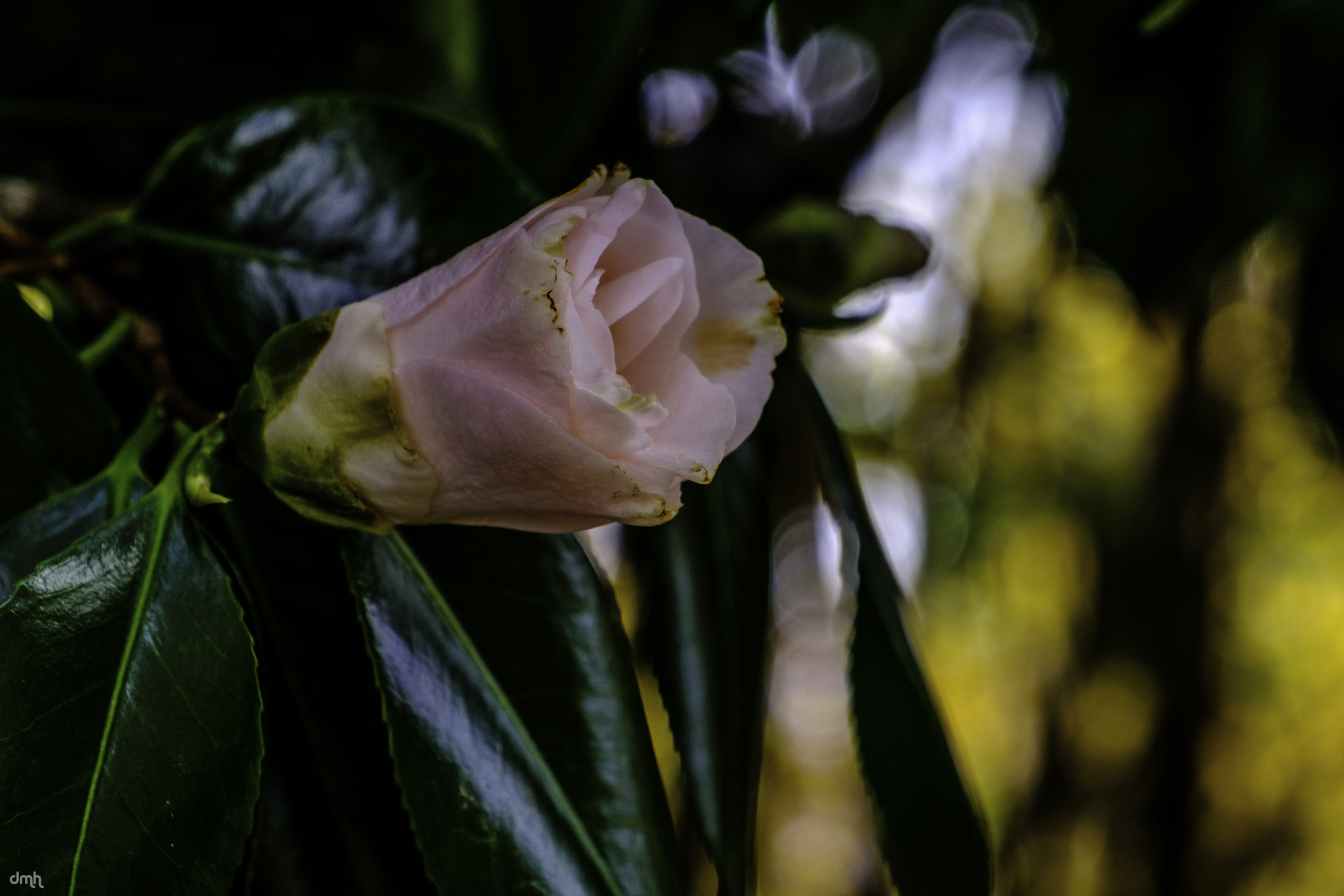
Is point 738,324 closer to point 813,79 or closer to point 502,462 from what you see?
point 502,462

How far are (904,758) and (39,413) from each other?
35 cm

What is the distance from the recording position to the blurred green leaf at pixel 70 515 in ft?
0.98

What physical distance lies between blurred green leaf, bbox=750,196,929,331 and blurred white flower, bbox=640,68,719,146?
0.30m

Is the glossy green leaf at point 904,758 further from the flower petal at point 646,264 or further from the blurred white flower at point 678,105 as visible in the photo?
the blurred white flower at point 678,105

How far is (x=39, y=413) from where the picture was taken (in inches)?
12.8

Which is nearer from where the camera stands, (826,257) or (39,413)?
(39,413)

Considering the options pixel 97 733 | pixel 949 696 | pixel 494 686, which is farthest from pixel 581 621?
pixel 949 696

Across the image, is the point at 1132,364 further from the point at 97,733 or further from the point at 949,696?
the point at 97,733

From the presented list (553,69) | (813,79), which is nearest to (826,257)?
(553,69)

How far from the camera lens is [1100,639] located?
80.7 inches

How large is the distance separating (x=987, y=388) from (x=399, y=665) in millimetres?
2291

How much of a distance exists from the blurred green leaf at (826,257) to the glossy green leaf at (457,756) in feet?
0.72

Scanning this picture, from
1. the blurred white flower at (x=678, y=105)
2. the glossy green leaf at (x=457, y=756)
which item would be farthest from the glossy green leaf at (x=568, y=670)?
the blurred white flower at (x=678, y=105)

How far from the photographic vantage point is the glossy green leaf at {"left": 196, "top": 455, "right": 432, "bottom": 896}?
347 mm
